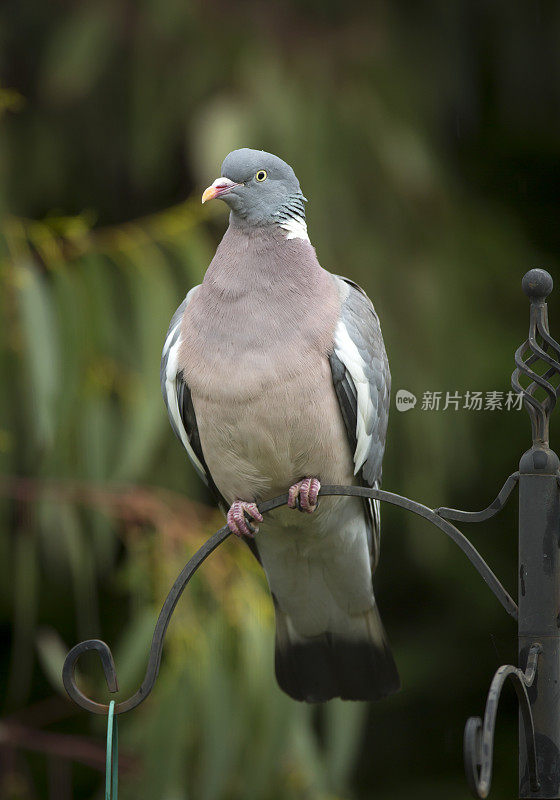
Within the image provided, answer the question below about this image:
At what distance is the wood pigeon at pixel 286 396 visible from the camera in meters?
1.59

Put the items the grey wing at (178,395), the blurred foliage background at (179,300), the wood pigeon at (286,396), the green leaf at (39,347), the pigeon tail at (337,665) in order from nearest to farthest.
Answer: the wood pigeon at (286,396) < the grey wing at (178,395) < the pigeon tail at (337,665) < the green leaf at (39,347) < the blurred foliage background at (179,300)

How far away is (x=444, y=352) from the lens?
3.04 m

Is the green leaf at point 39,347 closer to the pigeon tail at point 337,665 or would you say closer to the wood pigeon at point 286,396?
the wood pigeon at point 286,396

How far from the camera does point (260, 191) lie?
1694mm

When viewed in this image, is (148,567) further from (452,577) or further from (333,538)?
(452,577)

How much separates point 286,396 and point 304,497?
177 mm

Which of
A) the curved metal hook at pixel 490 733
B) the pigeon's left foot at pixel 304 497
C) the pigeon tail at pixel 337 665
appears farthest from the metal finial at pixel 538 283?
the pigeon tail at pixel 337 665

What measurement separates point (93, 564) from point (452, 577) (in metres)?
1.35

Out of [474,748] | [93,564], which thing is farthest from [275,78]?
[474,748]

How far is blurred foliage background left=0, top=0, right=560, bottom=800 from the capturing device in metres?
2.29

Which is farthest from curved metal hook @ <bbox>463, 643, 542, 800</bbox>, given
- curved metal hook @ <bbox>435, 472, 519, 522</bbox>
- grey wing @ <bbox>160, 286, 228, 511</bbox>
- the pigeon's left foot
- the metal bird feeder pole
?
grey wing @ <bbox>160, 286, 228, 511</bbox>

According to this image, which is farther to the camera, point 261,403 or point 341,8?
point 341,8

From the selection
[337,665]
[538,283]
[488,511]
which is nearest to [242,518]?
[337,665]

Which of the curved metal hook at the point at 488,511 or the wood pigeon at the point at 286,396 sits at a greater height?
the wood pigeon at the point at 286,396
